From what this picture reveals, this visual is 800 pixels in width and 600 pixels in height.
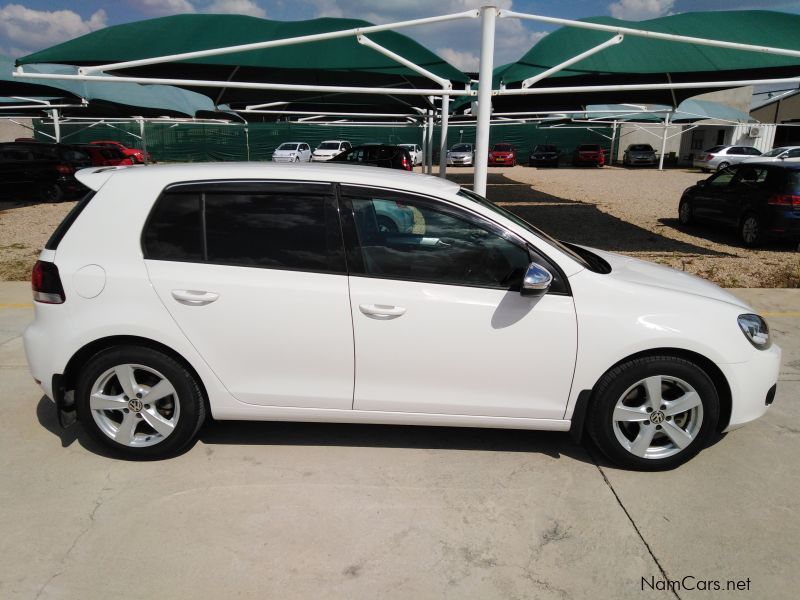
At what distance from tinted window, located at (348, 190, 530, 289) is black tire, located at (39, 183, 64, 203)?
1609 cm

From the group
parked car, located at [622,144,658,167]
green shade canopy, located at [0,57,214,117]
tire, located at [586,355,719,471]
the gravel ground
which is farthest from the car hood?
parked car, located at [622,144,658,167]

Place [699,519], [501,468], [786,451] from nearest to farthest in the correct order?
[699,519]
[501,468]
[786,451]

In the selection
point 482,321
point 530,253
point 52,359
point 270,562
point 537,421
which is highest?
point 530,253

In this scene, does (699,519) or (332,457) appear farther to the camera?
(332,457)

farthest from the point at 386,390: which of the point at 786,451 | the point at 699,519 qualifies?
the point at 786,451

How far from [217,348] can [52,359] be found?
2.97 ft

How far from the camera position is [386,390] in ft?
10.5

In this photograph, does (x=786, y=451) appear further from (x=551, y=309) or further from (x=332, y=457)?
(x=332, y=457)

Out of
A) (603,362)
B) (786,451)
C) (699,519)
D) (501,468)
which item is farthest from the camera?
(786,451)

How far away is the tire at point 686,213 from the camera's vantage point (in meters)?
12.5

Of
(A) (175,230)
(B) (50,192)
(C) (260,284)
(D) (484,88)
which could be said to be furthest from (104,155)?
(C) (260,284)

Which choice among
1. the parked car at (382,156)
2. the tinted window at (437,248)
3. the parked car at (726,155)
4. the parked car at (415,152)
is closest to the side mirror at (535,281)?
the tinted window at (437,248)

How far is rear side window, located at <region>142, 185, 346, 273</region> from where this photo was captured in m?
3.17

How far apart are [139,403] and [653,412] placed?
2.79 metres
